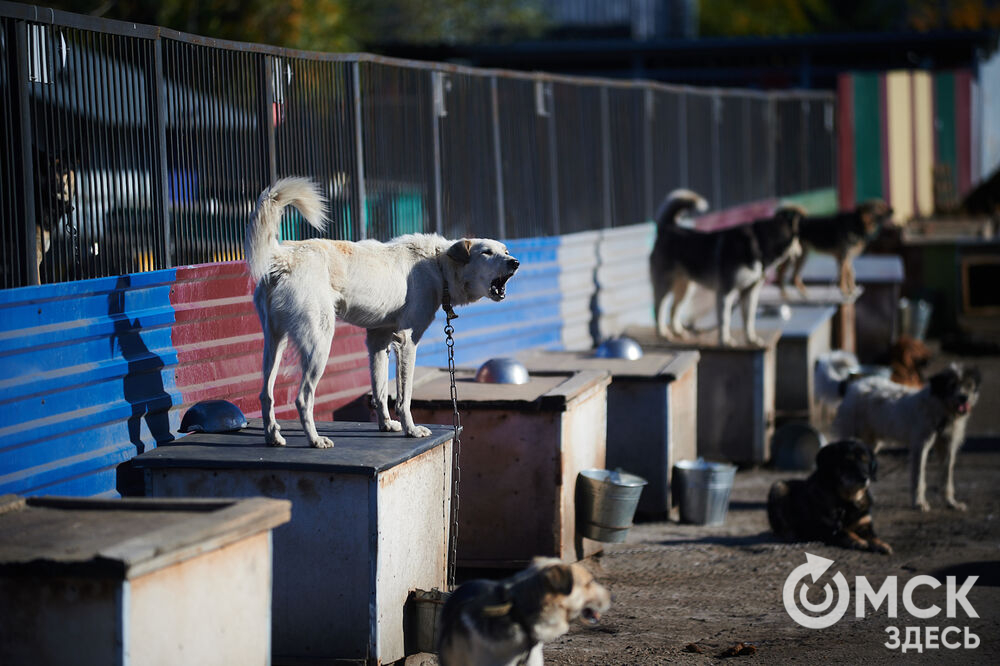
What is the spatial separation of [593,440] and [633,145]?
6643 mm

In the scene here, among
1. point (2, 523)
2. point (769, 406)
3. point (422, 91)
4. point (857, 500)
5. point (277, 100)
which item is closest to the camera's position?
point (2, 523)

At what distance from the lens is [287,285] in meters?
5.36

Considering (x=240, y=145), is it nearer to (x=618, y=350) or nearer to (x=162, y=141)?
(x=162, y=141)

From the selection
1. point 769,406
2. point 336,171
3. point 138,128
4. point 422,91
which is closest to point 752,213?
point 769,406

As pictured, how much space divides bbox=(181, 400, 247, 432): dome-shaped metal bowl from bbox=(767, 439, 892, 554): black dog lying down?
4.16 m

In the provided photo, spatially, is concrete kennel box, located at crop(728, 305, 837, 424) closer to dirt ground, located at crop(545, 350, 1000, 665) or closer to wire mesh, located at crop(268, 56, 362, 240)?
dirt ground, located at crop(545, 350, 1000, 665)

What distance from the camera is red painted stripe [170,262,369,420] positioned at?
6016 mm

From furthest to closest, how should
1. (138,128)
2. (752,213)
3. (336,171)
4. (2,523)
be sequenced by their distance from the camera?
(752,213) → (336,171) → (138,128) → (2,523)

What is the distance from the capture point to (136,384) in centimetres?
566

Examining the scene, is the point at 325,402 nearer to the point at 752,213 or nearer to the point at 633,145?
the point at 633,145

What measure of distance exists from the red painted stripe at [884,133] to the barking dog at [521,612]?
1024 inches

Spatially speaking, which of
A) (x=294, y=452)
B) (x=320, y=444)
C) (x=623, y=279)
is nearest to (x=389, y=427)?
(x=320, y=444)

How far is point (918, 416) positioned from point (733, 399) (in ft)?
6.26

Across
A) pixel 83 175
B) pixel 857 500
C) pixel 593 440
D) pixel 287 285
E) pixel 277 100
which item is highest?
pixel 277 100
